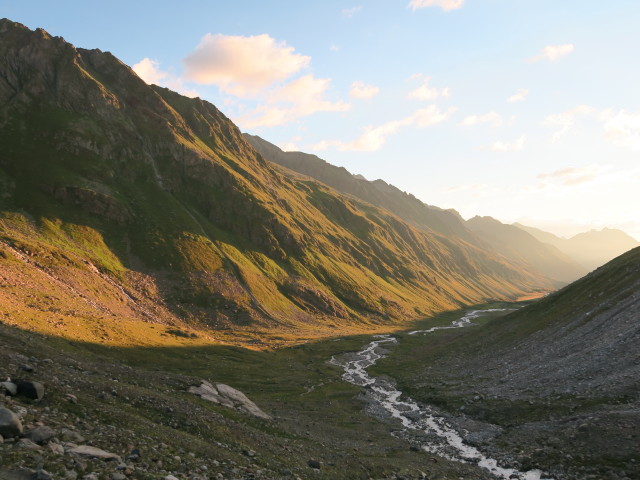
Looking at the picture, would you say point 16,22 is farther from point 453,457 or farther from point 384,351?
point 453,457

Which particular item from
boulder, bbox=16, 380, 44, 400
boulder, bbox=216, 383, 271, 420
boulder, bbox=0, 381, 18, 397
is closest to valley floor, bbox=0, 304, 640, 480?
boulder, bbox=16, 380, 44, 400

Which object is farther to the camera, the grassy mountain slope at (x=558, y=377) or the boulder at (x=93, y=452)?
the grassy mountain slope at (x=558, y=377)

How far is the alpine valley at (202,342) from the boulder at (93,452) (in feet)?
0.32

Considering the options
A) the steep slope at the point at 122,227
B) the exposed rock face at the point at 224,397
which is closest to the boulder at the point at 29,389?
the exposed rock face at the point at 224,397

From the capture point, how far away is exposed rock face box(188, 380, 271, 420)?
41.5m

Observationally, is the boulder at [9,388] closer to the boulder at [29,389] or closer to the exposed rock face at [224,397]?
the boulder at [29,389]

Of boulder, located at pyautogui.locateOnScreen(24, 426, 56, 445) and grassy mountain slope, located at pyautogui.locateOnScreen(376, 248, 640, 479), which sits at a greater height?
boulder, located at pyautogui.locateOnScreen(24, 426, 56, 445)

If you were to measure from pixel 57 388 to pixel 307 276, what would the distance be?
169 metres

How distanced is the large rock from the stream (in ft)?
117

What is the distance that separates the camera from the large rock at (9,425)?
15531 millimetres


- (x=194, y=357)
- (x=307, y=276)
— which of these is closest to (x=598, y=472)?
(x=194, y=357)

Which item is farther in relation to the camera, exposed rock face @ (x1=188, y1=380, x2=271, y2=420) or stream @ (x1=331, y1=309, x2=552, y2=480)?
exposed rock face @ (x1=188, y1=380, x2=271, y2=420)

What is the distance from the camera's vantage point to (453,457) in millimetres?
40312

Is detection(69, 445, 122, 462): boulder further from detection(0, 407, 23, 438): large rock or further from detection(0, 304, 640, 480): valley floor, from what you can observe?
detection(0, 407, 23, 438): large rock
